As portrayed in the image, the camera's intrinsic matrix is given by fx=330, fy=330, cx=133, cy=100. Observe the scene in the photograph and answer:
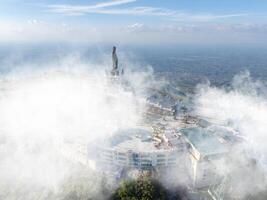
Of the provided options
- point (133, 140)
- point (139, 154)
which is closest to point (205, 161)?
point (139, 154)

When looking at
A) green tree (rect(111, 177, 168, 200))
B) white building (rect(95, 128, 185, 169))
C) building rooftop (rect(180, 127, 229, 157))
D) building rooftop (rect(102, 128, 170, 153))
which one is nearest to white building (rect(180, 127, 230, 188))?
building rooftop (rect(180, 127, 229, 157))

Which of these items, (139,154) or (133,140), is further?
(133,140)

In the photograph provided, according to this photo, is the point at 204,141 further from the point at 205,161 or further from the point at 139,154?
the point at 139,154

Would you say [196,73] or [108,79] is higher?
[108,79]

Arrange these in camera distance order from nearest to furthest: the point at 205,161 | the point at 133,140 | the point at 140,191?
the point at 140,191 → the point at 205,161 → the point at 133,140

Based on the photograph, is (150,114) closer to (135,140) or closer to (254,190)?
(135,140)

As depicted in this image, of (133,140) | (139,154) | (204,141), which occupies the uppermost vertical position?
(204,141)

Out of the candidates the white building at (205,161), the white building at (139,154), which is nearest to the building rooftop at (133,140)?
the white building at (139,154)

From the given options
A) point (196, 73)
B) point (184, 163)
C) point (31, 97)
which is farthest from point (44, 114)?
point (196, 73)

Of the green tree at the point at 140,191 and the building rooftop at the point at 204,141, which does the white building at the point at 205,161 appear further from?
the green tree at the point at 140,191
